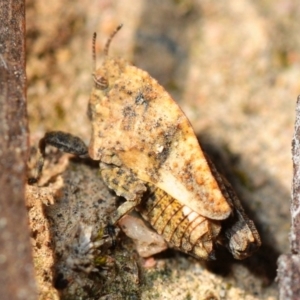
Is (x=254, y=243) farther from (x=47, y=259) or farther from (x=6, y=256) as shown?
(x=6, y=256)

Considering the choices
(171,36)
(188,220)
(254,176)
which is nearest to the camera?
(188,220)

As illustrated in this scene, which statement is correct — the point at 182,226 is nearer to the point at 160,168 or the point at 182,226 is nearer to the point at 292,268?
the point at 160,168

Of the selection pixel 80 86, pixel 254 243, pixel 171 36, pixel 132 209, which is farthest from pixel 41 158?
pixel 171 36

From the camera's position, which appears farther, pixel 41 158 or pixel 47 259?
pixel 41 158

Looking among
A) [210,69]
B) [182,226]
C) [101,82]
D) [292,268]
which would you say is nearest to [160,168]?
[182,226]

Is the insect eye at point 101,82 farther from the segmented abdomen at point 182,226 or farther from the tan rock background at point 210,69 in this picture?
the segmented abdomen at point 182,226

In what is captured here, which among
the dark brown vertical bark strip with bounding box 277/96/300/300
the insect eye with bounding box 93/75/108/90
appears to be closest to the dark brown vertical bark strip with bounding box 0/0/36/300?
the insect eye with bounding box 93/75/108/90
